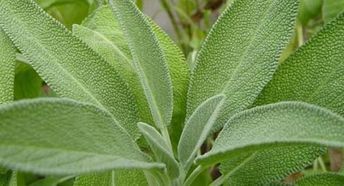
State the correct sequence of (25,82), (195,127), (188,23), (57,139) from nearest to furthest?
(57,139)
(195,127)
(25,82)
(188,23)

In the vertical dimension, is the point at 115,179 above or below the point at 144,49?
below

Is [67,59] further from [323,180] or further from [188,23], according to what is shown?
[188,23]

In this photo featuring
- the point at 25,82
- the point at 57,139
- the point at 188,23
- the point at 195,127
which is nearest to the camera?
the point at 57,139

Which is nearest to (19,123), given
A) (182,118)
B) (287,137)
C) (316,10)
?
(287,137)

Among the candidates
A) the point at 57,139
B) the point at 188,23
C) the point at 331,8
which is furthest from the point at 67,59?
the point at 188,23

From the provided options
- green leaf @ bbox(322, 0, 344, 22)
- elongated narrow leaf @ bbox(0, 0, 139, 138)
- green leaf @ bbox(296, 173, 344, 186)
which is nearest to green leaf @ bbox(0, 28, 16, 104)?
elongated narrow leaf @ bbox(0, 0, 139, 138)

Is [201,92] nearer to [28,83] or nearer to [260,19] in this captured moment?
[260,19]
